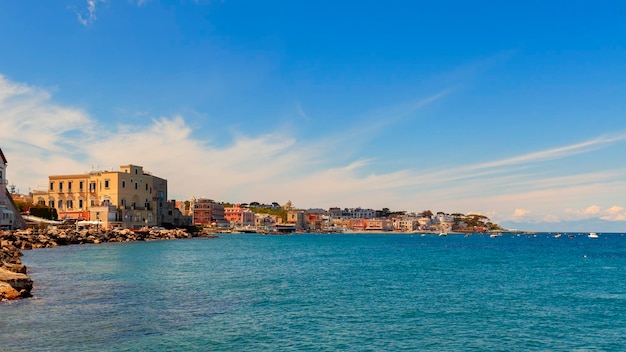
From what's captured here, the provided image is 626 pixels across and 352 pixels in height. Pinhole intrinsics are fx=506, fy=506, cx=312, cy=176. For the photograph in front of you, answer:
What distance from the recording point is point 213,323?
85.7 ft

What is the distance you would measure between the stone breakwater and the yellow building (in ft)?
28.7

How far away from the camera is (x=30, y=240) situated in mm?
83812

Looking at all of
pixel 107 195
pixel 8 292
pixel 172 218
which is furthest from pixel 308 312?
pixel 172 218

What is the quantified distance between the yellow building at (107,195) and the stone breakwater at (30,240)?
8733 millimetres

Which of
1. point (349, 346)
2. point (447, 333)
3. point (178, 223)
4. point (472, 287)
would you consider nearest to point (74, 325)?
point (349, 346)

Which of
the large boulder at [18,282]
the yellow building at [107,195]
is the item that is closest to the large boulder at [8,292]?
the large boulder at [18,282]

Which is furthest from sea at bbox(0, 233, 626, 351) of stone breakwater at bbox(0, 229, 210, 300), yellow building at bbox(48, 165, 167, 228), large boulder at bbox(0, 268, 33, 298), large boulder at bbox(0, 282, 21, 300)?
yellow building at bbox(48, 165, 167, 228)

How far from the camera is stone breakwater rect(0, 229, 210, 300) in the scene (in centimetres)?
3203

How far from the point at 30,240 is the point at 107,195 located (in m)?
49.2

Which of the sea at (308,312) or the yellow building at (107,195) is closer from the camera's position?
the sea at (308,312)

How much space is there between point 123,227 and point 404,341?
122 meters

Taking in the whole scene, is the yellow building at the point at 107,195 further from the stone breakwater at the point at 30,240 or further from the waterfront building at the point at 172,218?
the waterfront building at the point at 172,218

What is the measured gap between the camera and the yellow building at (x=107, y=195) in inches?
5192

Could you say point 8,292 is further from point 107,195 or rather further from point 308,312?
point 107,195
